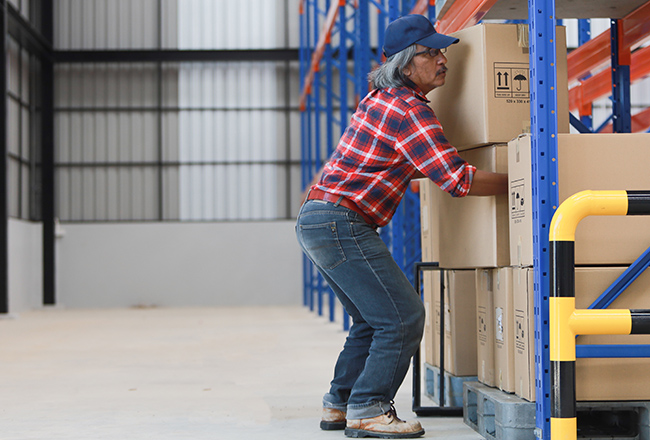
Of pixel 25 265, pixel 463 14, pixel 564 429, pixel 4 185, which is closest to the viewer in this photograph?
pixel 564 429

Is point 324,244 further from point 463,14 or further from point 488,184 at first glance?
point 463,14

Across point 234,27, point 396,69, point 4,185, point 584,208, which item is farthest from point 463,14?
point 234,27

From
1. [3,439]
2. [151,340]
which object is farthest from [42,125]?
[3,439]

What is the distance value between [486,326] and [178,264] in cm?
1641

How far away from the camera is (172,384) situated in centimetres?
575

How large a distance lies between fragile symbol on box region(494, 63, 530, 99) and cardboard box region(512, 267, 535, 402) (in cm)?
79

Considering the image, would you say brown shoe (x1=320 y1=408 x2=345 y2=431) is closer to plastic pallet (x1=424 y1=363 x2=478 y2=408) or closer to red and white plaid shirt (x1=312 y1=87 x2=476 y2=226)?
plastic pallet (x1=424 y1=363 x2=478 y2=408)

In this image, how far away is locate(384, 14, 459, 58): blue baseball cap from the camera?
136 inches

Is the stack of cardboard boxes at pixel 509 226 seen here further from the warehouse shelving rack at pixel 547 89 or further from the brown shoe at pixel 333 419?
the brown shoe at pixel 333 419

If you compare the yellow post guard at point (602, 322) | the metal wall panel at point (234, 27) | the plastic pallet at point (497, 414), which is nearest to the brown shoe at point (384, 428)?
the plastic pallet at point (497, 414)

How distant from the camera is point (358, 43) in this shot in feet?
32.2

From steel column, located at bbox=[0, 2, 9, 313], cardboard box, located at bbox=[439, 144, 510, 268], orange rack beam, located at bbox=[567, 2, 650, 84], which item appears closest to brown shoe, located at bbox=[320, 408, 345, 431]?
cardboard box, located at bbox=[439, 144, 510, 268]

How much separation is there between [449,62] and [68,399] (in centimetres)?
323

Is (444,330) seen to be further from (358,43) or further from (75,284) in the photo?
(75,284)
